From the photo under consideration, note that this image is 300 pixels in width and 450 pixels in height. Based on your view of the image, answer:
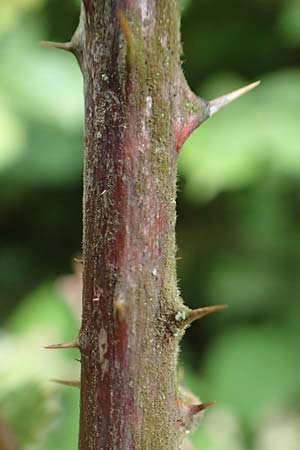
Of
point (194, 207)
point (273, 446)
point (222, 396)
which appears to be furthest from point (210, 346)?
point (194, 207)

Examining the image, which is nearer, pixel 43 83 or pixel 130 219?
pixel 130 219

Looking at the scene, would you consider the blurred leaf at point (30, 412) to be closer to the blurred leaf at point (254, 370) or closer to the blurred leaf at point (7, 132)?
the blurred leaf at point (7, 132)

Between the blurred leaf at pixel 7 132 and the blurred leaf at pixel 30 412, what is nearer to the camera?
the blurred leaf at pixel 30 412

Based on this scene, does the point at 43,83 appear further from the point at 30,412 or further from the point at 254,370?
the point at 30,412

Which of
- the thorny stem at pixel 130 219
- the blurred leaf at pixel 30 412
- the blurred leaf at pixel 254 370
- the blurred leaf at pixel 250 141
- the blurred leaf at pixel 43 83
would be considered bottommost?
the blurred leaf at pixel 254 370

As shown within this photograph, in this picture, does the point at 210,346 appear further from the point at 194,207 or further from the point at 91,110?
the point at 91,110

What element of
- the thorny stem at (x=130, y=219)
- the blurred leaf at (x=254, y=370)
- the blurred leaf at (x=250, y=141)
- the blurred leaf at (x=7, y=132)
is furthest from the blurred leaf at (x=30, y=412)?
the blurred leaf at (x=254, y=370)

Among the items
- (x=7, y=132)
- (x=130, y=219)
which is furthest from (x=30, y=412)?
(x=7, y=132)

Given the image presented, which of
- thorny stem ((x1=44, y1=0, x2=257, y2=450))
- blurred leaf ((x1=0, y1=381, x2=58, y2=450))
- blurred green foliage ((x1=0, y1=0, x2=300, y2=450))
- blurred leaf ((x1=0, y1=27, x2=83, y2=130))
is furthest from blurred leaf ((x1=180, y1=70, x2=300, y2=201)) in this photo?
thorny stem ((x1=44, y1=0, x2=257, y2=450))
